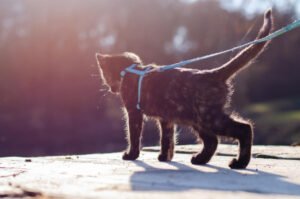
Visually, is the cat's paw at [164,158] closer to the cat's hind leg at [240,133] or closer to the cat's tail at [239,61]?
the cat's hind leg at [240,133]

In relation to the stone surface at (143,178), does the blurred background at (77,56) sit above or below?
A: above

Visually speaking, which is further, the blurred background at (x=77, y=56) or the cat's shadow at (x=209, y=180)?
the blurred background at (x=77, y=56)

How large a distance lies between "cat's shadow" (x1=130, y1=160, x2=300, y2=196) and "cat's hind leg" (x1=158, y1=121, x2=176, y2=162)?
669mm

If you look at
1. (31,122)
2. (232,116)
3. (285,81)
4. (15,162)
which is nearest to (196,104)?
(232,116)

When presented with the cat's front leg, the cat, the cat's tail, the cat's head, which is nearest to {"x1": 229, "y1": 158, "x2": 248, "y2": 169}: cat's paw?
the cat

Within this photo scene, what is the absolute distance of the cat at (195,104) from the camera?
182 inches

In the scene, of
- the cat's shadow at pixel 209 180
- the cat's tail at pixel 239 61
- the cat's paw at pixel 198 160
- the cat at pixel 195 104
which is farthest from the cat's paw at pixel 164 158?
the cat's tail at pixel 239 61

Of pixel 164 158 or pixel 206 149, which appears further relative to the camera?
pixel 164 158

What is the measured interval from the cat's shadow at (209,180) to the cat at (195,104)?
1.18ft

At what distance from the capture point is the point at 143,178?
3975 millimetres

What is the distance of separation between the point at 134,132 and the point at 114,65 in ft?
2.83

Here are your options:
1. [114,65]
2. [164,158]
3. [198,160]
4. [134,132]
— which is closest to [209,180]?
[198,160]

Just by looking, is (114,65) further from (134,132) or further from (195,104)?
(195,104)

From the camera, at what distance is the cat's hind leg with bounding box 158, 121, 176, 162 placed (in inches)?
214
